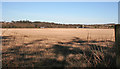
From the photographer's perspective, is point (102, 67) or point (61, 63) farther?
point (61, 63)

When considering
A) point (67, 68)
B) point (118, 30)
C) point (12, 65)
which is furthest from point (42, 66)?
point (118, 30)

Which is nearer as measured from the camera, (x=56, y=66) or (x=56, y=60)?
(x=56, y=66)

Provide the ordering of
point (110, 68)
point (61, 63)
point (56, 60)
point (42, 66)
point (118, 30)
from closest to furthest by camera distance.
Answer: point (118, 30) < point (110, 68) < point (42, 66) < point (61, 63) < point (56, 60)

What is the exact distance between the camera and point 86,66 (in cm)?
192

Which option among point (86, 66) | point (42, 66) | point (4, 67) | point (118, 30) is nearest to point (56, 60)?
point (42, 66)

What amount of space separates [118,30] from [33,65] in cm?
168

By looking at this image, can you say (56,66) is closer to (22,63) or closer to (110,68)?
(22,63)

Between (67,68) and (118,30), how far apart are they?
112 cm

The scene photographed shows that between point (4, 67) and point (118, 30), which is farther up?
point (118, 30)

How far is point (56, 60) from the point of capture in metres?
2.29

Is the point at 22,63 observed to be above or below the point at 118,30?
below

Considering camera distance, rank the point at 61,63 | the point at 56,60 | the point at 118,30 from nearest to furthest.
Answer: the point at 118,30 < the point at 61,63 < the point at 56,60

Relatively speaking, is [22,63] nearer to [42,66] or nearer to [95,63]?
[42,66]

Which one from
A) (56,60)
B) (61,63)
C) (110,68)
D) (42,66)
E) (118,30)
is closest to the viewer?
(118,30)
